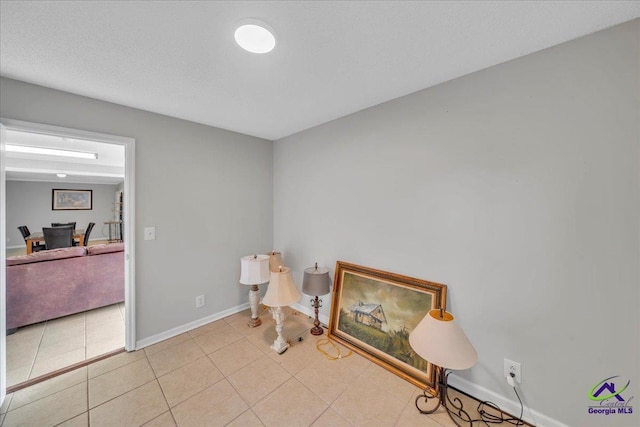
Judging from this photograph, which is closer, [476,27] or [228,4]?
[228,4]

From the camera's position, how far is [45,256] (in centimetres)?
265

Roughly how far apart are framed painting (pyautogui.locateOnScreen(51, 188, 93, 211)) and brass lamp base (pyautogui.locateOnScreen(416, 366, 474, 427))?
10.5m

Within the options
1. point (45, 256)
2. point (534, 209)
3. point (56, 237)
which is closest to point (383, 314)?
point (534, 209)

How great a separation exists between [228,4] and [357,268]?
83.6 inches

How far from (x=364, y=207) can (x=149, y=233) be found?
2.17m

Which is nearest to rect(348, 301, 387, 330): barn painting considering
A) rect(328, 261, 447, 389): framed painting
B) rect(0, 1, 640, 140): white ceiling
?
rect(328, 261, 447, 389): framed painting

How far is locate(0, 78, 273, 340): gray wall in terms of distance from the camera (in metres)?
1.90

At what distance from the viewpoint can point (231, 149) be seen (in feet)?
9.25

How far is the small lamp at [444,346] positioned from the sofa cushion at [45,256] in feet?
13.0

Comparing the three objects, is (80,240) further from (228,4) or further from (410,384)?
(410,384)

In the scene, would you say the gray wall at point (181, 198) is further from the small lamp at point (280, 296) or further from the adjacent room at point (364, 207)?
the small lamp at point (280, 296)

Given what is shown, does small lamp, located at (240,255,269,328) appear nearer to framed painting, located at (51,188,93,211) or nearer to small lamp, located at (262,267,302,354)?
small lamp, located at (262,267,302,354)

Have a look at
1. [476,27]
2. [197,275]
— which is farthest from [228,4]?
[197,275]

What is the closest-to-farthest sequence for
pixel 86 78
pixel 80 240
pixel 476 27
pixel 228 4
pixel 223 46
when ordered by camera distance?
pixel 228 4
pixel 476 27
pixel 223 46
pixel 86 78
pixel 80 240
